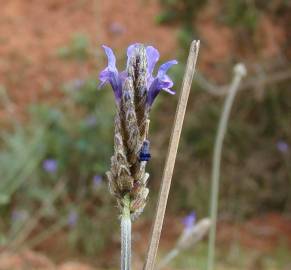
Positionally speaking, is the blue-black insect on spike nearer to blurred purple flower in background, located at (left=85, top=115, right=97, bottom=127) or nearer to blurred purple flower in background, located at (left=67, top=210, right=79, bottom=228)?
blurred purple flower in background, located at (left=67, top=210, right=79, bottom=228)

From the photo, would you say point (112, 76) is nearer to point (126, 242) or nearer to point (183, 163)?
point (126, 242)

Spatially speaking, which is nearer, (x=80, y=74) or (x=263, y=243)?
(x=263, y=243)

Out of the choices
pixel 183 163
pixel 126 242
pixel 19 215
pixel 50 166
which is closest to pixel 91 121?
pixel 50 166

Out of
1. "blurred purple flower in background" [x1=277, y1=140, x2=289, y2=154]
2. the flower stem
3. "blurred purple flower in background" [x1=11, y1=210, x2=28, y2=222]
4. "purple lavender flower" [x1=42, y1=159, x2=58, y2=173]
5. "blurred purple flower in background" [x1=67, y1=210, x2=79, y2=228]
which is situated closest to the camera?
the flower stem

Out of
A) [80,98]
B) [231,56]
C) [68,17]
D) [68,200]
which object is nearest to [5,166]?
→ [68,200]

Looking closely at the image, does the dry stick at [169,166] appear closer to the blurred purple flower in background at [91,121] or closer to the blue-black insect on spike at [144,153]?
the blue-black insect on spike at [144,153]

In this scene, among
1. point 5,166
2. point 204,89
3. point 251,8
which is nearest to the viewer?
point 5,166

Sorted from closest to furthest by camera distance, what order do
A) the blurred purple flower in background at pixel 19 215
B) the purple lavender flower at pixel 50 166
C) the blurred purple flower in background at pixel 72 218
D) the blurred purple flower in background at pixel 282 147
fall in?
the blurred purple flower in background at pixel 19 215 < the blurred purple flower in background at pixel 72 218 < the purple lavender flower at pixel 50 166 < the blurred purple flower in background at pixel 282 147

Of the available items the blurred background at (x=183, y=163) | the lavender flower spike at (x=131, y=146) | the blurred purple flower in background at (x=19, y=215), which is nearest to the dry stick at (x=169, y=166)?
the lavender flower spike at (x=131, y=146)

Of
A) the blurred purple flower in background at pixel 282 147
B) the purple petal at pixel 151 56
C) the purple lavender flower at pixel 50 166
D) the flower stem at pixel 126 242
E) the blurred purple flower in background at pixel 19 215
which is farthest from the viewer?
the blurred purple flower in background at pixel 282 147

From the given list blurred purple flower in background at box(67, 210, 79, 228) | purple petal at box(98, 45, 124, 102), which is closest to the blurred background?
blurred purple flower in background at box(67, 210, 79, 228)

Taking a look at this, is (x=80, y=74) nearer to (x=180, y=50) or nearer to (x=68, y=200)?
(x=180, y=50)
